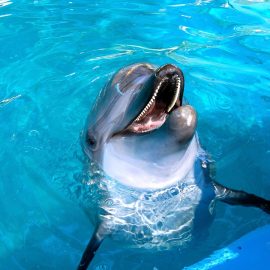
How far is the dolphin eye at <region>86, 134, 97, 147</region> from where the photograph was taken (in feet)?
13.1

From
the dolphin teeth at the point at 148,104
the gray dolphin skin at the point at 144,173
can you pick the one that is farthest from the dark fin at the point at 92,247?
the dolphin teeth at the point at 148,104

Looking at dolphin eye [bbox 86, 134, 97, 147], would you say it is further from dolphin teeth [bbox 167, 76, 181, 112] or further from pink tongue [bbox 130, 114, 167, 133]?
dolphin teeth [bbox 167, 76, 181, 112]

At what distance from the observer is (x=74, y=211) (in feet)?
15.4

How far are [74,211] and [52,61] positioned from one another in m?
3.38

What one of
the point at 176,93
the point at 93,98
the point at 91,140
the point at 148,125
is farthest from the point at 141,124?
the point at 93,98

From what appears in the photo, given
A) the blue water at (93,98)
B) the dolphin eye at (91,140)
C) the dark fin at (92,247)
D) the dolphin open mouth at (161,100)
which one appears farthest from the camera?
the blue water at (93,98)

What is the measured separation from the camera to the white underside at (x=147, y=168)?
3570 mm

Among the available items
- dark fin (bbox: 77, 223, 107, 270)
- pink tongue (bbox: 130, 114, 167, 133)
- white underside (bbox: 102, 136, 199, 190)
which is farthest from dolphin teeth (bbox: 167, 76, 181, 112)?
dark fin (bbox: 77, 223, 107, 270)

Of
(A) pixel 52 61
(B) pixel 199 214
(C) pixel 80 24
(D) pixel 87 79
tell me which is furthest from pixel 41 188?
(C) pixel 80 24

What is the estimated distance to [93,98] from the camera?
255 inches

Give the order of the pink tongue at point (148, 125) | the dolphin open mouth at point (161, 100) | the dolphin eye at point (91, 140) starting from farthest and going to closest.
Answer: the dolphin eye at point (91, 140) < the pink tongue at point (148, 125) < the dolphin open mouth at point (161, 100)

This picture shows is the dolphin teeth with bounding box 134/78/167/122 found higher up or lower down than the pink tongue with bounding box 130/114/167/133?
higher up

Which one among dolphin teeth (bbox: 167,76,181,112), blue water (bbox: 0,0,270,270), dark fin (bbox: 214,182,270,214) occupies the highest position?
dolphin teeth (bbox: 167,76,181,112)

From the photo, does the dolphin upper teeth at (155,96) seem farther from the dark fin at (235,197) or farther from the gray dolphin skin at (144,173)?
the dark fin at (235,197)
